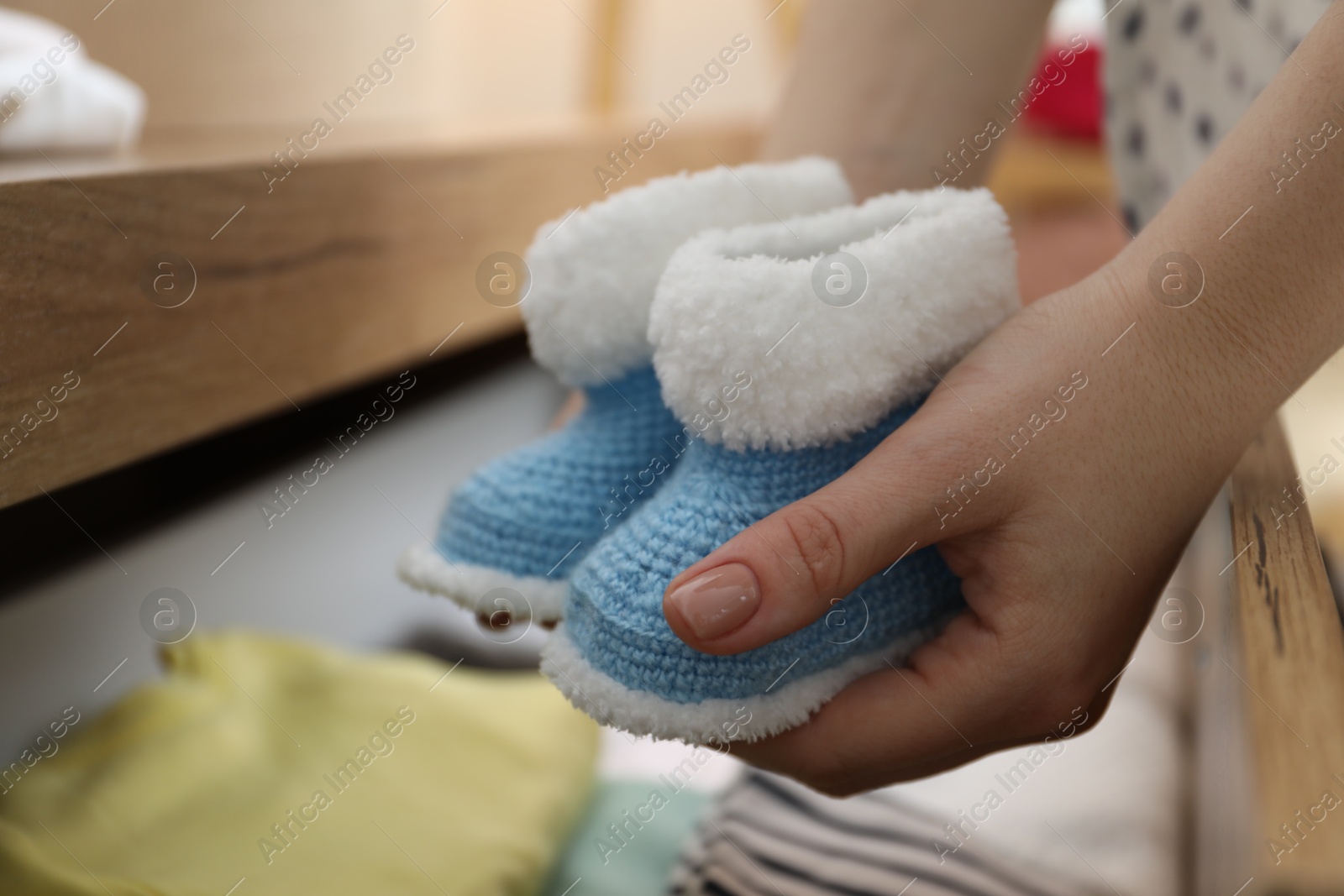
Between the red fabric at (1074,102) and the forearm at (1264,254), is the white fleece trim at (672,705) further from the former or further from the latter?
the red fabric at (1074,102)

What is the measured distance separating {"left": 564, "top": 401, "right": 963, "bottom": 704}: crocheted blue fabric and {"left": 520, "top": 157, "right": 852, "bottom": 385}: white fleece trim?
0.06 meters

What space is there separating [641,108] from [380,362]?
3.53ft

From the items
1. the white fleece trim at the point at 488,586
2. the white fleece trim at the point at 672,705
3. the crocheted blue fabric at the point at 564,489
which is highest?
the crocheted blue fabric at the point at 564,489

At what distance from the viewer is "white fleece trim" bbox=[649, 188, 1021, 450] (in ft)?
1.10

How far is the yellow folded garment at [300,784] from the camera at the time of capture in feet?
1.64

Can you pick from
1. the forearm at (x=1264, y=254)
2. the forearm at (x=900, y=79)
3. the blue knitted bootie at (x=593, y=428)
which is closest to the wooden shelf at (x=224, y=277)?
the blue knitted bootie at (x=593, y=428)

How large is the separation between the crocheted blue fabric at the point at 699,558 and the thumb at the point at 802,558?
0.02 meters

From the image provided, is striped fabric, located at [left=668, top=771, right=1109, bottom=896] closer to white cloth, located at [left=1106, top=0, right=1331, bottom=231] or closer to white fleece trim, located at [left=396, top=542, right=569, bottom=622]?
white fleece trim, located at [left=396, top=542, right=569, bottom=622]

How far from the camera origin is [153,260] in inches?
19.0

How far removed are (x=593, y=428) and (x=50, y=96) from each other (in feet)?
1.16

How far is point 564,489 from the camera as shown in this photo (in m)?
→ 0.40

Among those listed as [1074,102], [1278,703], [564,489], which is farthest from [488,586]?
[1074,102]

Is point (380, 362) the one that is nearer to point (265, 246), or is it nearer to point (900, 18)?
point (265, 246)

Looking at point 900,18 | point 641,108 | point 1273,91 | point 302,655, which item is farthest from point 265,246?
point 641,108
